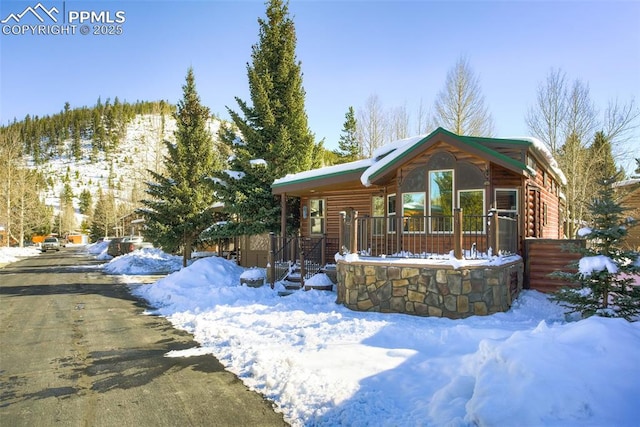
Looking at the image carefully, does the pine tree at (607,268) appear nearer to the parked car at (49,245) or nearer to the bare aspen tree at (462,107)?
the bare aspen tree at (462,107)

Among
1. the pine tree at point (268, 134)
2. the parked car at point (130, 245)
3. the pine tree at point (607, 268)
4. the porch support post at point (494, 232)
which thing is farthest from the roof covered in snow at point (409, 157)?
the parked car at point (130, 245)

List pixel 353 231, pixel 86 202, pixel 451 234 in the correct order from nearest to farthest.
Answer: pixel 353 231 < pixel 451 234 < pixel 86 202

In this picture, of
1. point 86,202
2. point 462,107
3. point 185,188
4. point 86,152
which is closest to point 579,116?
point 462,107

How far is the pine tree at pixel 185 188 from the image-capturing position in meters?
19.2

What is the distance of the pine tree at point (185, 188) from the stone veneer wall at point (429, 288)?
12.2m

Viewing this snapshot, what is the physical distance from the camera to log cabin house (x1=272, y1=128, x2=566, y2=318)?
27.2 ft

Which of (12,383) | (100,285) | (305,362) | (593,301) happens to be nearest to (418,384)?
(305,362)

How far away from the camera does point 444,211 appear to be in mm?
10516

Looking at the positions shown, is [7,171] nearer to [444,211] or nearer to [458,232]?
[444,211]

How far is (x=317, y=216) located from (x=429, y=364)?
10586 mm

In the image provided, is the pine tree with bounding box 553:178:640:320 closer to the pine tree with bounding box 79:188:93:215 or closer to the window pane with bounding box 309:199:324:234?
the window pane with bounding box 309:199:324:234

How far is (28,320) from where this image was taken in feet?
29.4

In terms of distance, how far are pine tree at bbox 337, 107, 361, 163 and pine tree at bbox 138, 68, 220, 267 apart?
48.8 ft

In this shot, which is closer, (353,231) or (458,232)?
(458,232)
